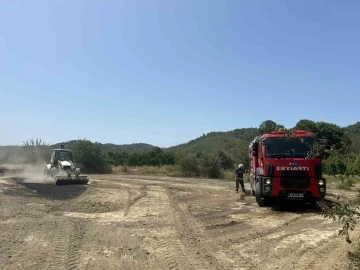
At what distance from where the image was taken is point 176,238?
8.27 m

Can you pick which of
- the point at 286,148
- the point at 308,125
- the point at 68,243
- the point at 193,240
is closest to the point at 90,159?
the point at 308,125

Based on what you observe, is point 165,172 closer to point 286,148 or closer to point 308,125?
point 308,125

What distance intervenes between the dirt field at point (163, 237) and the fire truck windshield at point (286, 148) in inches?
77.2

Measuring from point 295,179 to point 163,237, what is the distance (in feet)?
19.4

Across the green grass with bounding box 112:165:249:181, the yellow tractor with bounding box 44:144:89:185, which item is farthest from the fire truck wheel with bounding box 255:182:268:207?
the green grass with bounding box 112:165:249:181

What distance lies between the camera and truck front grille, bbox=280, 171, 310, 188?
1228 cm

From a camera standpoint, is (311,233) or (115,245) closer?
(115,245)

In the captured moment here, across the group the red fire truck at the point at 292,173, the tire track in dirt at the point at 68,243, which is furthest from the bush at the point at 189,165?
the tire track in dirt at the point at 68,243

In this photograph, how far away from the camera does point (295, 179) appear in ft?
40.4

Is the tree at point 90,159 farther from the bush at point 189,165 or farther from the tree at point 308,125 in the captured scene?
the tree at point 308,125

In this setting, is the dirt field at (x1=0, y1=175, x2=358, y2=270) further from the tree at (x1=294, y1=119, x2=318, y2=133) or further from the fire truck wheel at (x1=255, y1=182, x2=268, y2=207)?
the tree at (x1=294, y1=119, x2=318, y2=133)

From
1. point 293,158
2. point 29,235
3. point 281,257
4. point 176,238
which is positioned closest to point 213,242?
point 176,238

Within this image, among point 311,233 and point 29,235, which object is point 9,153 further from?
point 311,233

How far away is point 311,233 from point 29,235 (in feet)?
22.0
